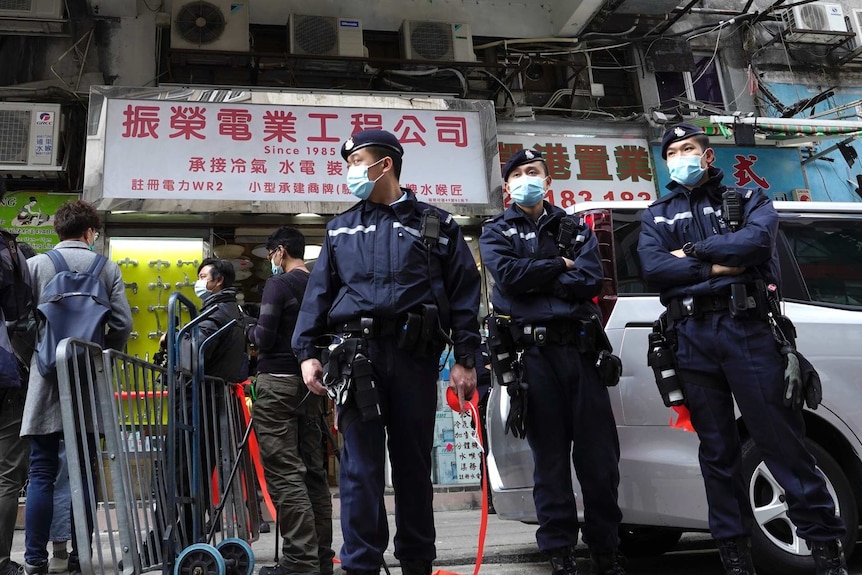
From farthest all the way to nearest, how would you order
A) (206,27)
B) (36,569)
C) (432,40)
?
(432,40) → (206,27) → (36,569)

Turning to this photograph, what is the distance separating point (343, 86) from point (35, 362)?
268 inches

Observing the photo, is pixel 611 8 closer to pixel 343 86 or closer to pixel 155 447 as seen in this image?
pixel 343 86

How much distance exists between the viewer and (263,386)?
4.31m

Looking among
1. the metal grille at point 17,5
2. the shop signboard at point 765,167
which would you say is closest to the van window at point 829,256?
the shop signboard at point 765,167

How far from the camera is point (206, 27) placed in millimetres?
9039

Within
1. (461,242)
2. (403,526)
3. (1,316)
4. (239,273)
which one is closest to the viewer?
(403,526)


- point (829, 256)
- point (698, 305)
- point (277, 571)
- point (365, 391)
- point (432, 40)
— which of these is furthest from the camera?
point (432, 40)

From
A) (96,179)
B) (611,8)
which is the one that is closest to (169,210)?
(96,179)

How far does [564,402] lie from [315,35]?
286 inches

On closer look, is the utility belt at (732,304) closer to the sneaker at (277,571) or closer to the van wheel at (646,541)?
the van wheel at (646,541)

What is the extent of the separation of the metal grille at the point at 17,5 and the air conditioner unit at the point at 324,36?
2.94 m

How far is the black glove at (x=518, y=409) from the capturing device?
11.4ft

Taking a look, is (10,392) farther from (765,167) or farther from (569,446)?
(765,167)

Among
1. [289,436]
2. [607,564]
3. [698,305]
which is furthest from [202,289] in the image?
[698,305]
